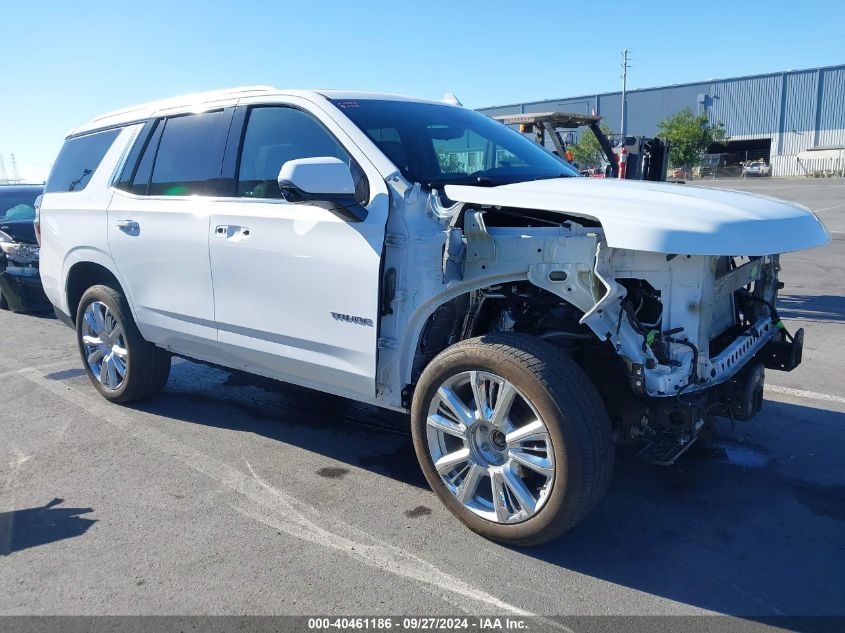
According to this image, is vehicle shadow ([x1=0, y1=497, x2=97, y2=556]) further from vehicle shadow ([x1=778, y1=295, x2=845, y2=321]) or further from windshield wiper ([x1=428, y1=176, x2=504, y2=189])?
vehicle shadow ([x1=778, y1=295, x2=845, y2=321])

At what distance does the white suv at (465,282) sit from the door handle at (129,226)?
15mm

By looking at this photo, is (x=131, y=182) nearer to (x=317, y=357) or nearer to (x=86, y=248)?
(x=86, y=248)

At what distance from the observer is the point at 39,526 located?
3.49m

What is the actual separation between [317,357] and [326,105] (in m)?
1.37

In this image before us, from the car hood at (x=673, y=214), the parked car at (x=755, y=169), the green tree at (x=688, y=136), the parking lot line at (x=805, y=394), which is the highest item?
the green tree at (x=688, y=136)

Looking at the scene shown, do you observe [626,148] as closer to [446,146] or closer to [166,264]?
[446,146]

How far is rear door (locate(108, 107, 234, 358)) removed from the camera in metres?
4.31

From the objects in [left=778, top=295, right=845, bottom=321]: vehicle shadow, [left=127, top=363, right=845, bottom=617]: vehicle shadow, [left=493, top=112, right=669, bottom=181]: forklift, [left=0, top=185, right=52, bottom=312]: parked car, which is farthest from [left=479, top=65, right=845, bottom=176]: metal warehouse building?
[left=127, top=363, right=845, bottom=617]: vehicle shadow

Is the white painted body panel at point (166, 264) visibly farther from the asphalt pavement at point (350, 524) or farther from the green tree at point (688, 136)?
the green tree at point (688, 136)

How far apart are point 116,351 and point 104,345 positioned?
21cm

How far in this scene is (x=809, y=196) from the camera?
3066 cm

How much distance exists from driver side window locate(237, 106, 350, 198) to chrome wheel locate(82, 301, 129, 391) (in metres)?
1.73

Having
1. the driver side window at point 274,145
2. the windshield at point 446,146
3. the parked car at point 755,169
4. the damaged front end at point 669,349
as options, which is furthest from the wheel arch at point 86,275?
the parked car at point 755,169

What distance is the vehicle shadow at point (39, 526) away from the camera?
335cm
